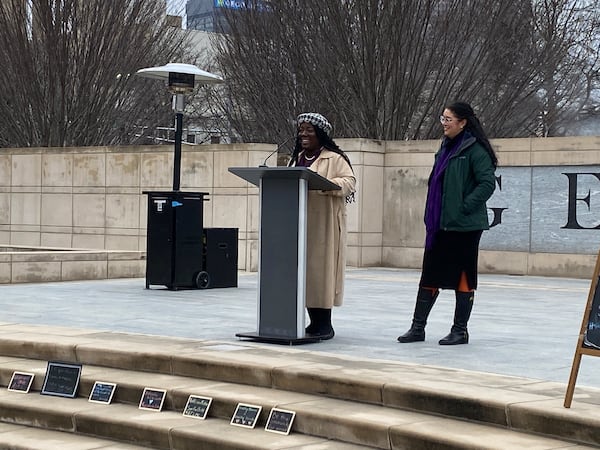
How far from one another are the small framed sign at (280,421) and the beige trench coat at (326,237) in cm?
212

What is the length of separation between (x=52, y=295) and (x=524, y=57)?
1694 cm

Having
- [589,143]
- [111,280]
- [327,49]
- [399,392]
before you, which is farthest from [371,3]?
[399,392]

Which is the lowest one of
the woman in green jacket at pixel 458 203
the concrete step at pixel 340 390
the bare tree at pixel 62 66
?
the concrete step at pixel 340 390

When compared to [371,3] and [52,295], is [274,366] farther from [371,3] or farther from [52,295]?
[371,3]

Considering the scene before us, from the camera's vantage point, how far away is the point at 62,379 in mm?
8031

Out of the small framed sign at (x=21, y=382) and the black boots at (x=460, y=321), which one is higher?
the black boots at (x=460, y=321)

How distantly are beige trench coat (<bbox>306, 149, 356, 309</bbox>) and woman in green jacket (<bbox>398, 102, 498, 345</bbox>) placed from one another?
2.25ft

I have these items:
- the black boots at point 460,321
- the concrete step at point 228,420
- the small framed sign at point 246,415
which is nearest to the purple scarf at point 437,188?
the black boots at point 460,321

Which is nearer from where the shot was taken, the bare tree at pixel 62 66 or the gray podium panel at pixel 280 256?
the gray podium panel at pixel 280 256

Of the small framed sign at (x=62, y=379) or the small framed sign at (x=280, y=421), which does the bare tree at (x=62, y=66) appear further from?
the small framed sign at (x=280, y=421)

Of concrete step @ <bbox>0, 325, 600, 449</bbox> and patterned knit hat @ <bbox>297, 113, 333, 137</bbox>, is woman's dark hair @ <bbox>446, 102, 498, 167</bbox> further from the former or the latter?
concrete step @ <bbox>0, 325, 600, 449</bbox>

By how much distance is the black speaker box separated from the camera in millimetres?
14703

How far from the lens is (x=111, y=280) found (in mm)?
15820

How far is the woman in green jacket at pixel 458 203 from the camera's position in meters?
8.57
